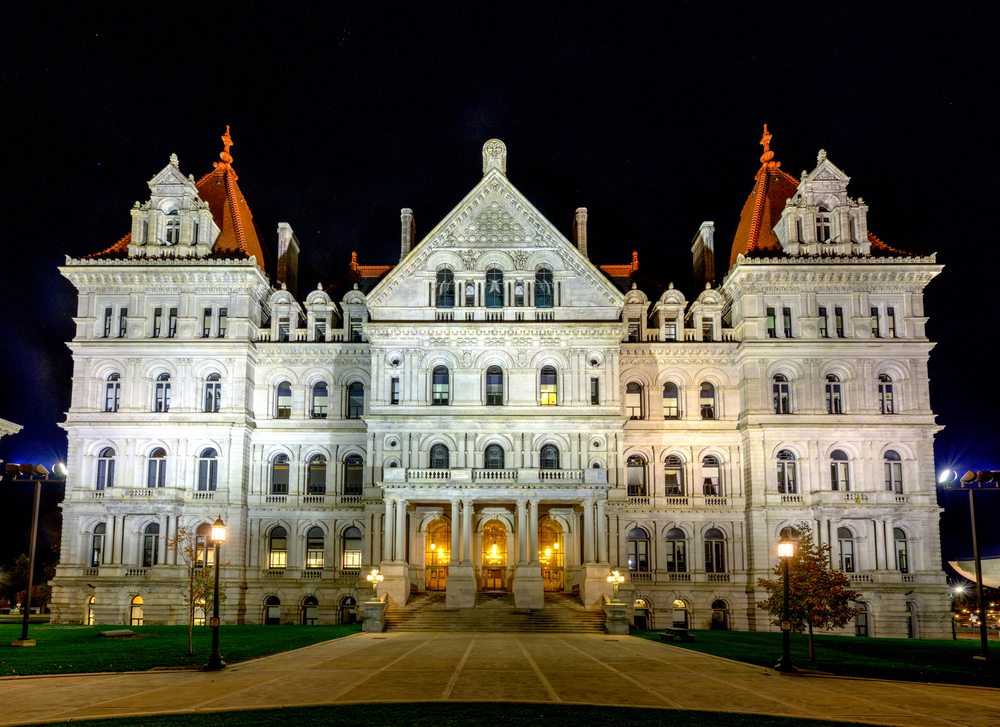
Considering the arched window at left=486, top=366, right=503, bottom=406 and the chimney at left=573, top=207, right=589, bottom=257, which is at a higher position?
the chimney at left=573, top=207, right=589, bottom=257

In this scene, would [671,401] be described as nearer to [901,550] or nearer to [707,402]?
[707,402]

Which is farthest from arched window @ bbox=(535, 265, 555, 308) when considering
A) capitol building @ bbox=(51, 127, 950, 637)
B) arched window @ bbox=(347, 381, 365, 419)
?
arched window @ bbox=(347, 381, 365, 419)

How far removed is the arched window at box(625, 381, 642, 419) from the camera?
56.7m

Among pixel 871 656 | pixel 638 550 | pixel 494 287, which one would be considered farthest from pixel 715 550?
pixel 871 656

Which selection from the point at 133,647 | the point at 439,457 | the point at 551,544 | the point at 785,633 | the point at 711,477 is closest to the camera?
the point at 785,633

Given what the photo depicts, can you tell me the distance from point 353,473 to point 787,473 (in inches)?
981

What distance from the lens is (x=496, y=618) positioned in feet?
146

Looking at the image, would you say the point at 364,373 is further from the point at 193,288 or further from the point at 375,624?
the point at 375,624

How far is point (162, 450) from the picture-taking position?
→ 176 feet

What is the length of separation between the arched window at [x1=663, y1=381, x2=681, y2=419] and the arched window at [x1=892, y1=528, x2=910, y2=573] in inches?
530

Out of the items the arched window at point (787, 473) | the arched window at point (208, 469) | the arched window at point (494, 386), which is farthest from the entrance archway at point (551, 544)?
the arched window at point (208, 469)

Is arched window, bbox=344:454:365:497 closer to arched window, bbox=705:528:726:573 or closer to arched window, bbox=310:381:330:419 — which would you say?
arched window, bbox=310:381:330:419

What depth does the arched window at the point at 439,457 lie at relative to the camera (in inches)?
2068

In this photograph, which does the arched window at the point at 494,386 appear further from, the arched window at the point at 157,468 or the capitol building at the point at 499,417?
the arched window at the point at 157,468
